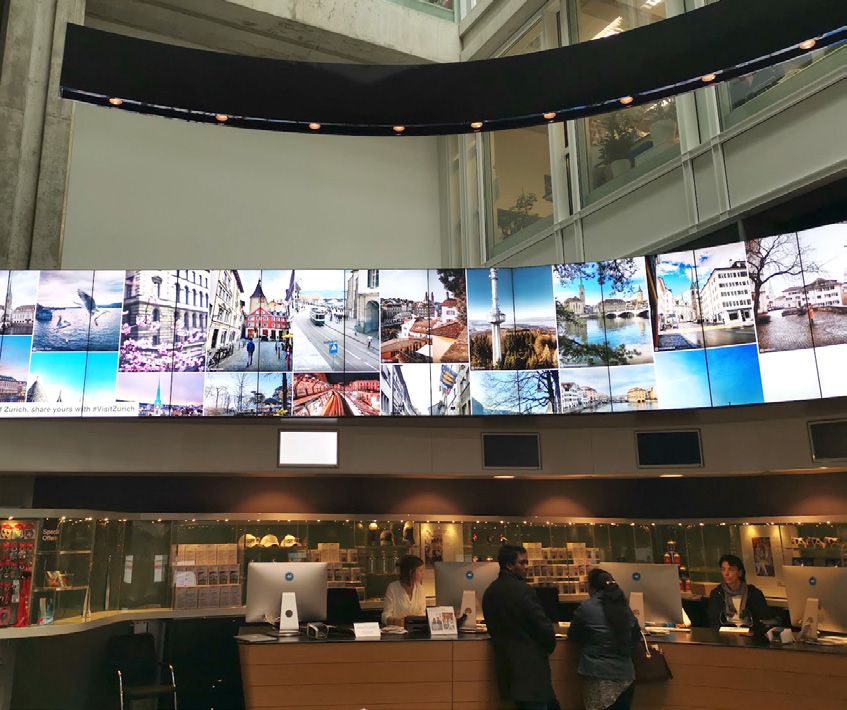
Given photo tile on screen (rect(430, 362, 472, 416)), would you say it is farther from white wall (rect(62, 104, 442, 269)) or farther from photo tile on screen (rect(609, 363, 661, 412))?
white wall (rect(62, 104, 442, 269))

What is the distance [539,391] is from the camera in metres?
7.87

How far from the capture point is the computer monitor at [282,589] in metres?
6.46

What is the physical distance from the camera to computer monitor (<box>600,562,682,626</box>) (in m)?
6.43

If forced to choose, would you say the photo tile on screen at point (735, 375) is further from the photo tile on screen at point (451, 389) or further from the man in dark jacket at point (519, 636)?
the man in dark jacket at point (519, 636)

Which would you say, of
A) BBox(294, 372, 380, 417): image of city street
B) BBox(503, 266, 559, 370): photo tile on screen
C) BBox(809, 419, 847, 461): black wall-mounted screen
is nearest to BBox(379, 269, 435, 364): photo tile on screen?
BBox(294, 372, 380, 417): image of city street

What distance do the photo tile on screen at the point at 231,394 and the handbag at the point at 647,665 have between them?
13.6 ft

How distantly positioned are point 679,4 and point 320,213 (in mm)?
6160

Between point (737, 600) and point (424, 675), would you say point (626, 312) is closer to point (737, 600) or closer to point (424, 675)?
point (737, 600)

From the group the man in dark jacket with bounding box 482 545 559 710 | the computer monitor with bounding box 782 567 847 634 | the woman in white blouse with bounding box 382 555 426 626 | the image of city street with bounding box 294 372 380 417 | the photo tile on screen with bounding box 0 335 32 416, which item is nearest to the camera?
the man in dark jacket with bounding box 482 545 559 710

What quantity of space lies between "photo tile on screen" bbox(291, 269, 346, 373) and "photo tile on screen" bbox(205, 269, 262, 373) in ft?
1.40

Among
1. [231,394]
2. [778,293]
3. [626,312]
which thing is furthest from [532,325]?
[231,394]

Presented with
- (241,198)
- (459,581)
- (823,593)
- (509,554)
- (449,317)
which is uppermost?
(241,198)

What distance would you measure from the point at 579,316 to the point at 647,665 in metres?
3.51

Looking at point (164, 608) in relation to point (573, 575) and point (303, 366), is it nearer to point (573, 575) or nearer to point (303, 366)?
point (303, 366)
